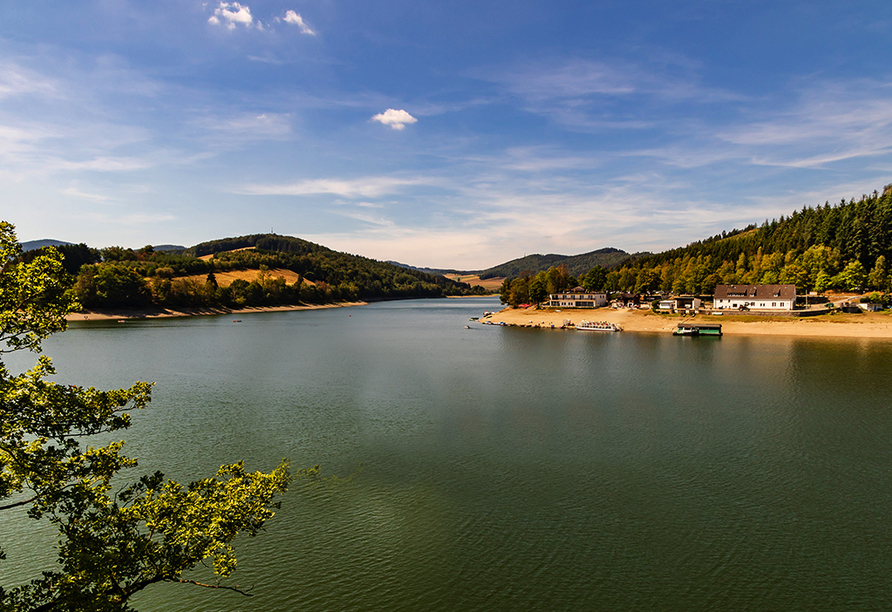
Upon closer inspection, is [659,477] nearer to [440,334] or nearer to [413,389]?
[413,389]

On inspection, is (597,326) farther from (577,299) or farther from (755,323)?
(755,323)

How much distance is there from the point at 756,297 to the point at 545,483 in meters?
113

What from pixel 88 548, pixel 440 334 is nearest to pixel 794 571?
pixel 88 548

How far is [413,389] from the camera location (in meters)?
51.0

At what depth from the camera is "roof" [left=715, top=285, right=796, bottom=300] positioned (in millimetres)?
107375

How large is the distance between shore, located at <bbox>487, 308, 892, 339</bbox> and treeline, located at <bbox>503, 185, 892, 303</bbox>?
26613mm

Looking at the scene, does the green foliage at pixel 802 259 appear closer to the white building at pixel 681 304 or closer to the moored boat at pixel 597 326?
the white building at pixel 681 304

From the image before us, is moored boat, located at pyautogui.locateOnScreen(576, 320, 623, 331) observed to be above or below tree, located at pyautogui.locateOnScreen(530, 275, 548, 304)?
below

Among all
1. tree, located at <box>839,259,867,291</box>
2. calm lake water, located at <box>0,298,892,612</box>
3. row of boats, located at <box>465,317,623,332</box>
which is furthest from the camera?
tree, located at <box>839,259,867,291</box>

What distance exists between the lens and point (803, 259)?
133500 millimetres

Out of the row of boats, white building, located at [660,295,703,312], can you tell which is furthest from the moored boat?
white building, located at [660,295,703,312]

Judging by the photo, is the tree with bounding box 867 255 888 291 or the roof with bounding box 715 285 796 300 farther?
the tree with bounding box 867 255 888 291

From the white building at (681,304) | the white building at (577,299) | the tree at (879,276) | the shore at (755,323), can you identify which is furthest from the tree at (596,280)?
the tree at (879,276)

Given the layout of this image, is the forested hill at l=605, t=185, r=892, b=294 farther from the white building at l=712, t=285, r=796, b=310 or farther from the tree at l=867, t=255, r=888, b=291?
the white building at l=712, t=285, r=796, b=310
